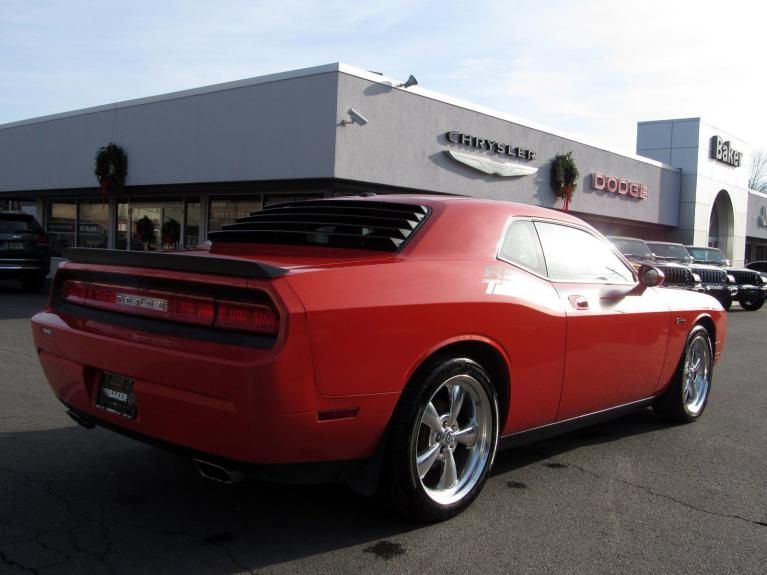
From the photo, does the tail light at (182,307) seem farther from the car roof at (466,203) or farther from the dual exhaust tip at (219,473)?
the car roof at (466,203)

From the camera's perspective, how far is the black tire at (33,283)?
1529 centimetres

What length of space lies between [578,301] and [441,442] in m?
1.28

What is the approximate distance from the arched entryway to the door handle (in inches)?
1336

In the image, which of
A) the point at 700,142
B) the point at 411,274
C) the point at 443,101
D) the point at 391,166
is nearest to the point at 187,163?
the point at 391,166

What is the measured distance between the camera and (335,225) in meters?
3.77

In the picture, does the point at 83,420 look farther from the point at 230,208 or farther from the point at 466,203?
the point at 230,208

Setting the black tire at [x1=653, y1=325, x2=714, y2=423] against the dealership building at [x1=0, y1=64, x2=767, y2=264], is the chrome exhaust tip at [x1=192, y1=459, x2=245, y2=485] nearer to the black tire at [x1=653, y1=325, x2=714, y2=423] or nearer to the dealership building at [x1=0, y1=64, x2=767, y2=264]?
the black tire at [x1=653, y1=325, x2=714, y2=423]

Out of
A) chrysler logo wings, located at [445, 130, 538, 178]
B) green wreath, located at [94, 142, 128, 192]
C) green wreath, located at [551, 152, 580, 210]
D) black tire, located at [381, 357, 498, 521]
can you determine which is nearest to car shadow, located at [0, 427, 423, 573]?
black tire, located at [381, 357, 498, 521]

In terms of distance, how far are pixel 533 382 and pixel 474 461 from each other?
0.53 meters

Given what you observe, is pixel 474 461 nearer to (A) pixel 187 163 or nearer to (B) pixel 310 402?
(B) pixel 310 402

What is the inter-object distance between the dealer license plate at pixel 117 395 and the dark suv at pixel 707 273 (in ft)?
47.7

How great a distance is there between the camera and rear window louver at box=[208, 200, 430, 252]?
3.55 metres

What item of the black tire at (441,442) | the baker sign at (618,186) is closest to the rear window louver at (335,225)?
the black tire at (441,442)

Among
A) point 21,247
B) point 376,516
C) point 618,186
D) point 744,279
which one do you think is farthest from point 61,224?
point 376,516
